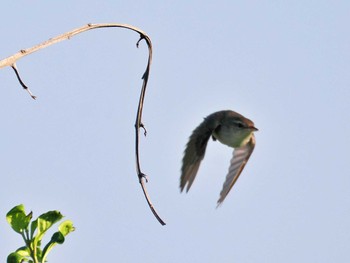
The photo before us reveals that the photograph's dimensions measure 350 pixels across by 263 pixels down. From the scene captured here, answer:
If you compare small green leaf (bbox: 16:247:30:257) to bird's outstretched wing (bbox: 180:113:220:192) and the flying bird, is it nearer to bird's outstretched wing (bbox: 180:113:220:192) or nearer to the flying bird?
the flying bird

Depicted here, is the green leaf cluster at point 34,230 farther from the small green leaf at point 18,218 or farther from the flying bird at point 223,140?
the flying bird at point 223,140

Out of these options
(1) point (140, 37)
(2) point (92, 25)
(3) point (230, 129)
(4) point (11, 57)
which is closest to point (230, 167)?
(3) point (230, 129)

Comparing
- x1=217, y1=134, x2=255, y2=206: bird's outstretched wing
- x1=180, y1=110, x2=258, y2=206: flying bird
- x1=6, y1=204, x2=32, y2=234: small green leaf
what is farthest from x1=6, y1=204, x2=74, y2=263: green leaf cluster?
x1=217, y1=134, x2=255, y2=206: bird's outstretched wing

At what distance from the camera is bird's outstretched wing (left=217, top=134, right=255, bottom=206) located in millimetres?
6251

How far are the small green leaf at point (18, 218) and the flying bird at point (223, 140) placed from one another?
209 centimetres

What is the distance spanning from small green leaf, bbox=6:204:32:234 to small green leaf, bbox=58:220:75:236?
12 cm

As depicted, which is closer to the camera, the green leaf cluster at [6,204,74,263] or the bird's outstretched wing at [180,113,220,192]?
the green leaf cluster at [6,204,74,263]

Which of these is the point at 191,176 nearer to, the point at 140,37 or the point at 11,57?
the point at 140,37

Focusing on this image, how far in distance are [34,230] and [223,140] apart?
8.11 ft

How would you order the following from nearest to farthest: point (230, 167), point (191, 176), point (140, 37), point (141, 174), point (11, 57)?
1. point (11, 57)
2. point (141, 174)
3. point (140, 37)
4. point (191, 176)
5. point (230, 167)

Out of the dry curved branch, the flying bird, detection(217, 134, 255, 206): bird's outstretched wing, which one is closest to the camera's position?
the dry curved branch

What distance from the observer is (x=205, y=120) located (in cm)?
644

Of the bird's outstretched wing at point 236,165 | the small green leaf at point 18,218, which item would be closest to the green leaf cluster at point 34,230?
the small green leaf at point 18,218

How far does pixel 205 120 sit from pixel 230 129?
91 centimetres
